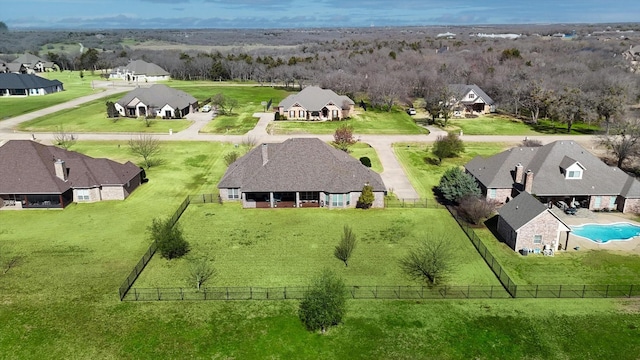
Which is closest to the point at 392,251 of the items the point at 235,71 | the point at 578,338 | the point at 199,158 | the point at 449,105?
the point at 578,338

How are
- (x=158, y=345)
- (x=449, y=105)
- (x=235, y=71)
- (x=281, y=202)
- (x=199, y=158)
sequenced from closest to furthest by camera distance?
(x=158, y=345) → (x=281, y=202) → (x=199, y=158) → (x=449, y=105) → (x=235, y=71)

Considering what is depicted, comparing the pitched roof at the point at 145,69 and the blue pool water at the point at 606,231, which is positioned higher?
the pitched roof at the point at 145,69

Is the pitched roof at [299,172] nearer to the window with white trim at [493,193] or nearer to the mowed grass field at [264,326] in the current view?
the window with white trim at [493,193]

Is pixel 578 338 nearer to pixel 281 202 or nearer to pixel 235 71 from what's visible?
pixel 281 202

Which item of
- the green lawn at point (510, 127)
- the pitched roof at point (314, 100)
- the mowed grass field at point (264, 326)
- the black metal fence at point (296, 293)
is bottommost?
the mowed grass field at point (264, 326)

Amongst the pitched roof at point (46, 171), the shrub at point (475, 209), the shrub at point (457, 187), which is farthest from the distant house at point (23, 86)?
the shrub at point (475, 209)

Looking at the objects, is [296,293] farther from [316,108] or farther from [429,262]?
[316,108]
